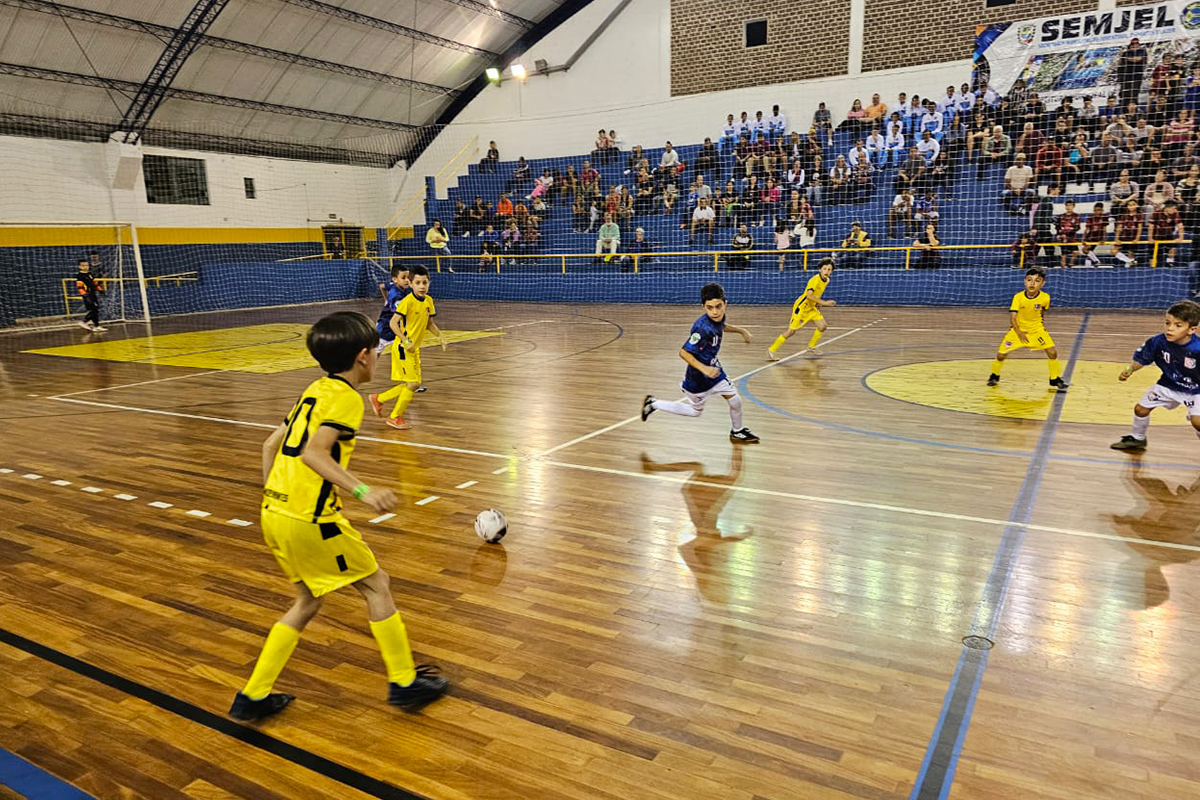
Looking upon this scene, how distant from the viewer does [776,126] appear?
2223 centimetres

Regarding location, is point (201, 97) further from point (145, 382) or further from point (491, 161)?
point (145, 382)

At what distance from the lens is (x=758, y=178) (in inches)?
840

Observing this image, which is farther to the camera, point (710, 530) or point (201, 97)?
point (201, 97)

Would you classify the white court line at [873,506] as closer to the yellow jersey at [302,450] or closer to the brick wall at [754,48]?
the yellow jersey at [302,450]

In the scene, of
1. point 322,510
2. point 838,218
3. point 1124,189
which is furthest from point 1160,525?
point 838,218

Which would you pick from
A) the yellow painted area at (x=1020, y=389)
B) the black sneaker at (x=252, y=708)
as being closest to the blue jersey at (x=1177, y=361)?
the yellow painted area at (x=1020, y=389)

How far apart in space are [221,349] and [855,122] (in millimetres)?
16749

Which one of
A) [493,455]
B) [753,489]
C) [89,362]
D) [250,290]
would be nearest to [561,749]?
[753,489]

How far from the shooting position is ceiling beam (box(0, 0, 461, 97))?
18062 mm

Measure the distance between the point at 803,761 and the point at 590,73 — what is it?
2716cm

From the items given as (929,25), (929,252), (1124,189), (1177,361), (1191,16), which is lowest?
(1177,361)

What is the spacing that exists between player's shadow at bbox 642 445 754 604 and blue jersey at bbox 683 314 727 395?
65cm

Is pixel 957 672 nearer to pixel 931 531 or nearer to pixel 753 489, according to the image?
pixel 931 531

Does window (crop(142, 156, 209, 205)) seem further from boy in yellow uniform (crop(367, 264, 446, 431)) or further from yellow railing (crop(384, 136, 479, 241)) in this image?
boy in yellow uniform (crop(367, 264, 446, 431))
